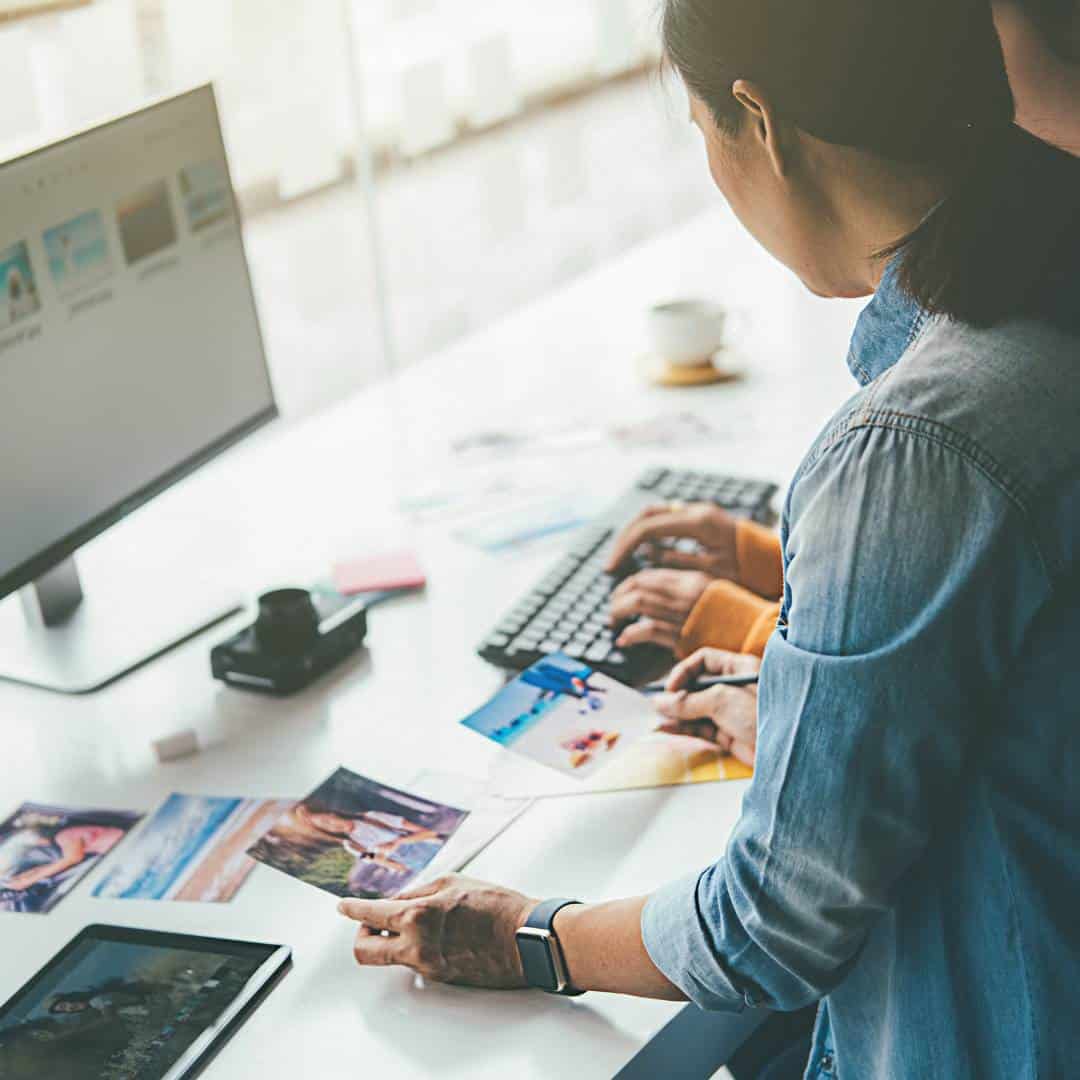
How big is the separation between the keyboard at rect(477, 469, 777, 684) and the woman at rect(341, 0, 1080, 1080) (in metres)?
0.45

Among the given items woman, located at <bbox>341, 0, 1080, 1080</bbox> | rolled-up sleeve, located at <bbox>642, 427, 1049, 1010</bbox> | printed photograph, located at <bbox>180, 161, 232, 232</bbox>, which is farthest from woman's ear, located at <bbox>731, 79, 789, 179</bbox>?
printed photograph, located at <bbox>180, 161, 232, 232</bbox>

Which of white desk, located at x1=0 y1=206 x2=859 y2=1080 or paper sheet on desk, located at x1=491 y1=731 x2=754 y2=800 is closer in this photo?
white desk, located at x1=0 y1=206 x2=859 y2=1080

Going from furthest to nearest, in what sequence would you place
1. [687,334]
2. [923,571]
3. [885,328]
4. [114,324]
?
[687,334] < [114,324] < [885,328] < [923,571]

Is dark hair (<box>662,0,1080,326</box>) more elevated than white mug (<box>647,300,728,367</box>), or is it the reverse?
dark hair (<box>662,0,1080,326</box>)

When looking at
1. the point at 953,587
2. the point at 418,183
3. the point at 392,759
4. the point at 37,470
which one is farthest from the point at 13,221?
the point at 418,183

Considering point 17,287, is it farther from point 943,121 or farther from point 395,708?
point 943,121

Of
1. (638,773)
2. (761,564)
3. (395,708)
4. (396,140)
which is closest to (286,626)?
(395,708)

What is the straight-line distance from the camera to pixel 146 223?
4.42 feet

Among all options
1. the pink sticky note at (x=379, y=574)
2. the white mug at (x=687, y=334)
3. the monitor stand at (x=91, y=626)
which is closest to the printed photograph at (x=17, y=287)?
the monitor stand at (x=91, y=626)

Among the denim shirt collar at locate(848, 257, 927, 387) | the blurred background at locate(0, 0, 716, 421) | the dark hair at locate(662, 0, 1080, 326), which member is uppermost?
the dark hair at locate(662, 0, 1080, 326)

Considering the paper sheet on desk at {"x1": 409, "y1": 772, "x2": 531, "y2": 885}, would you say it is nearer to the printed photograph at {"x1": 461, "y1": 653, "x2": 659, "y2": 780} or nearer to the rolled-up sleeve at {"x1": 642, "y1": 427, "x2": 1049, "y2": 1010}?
the printed photograph at {"x1": 461, "y1": 653, "x2": 659, "y2": 780}

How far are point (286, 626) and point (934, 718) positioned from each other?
706 mm

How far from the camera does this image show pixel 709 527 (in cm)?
145

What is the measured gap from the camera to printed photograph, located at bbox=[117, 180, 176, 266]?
1324mm
